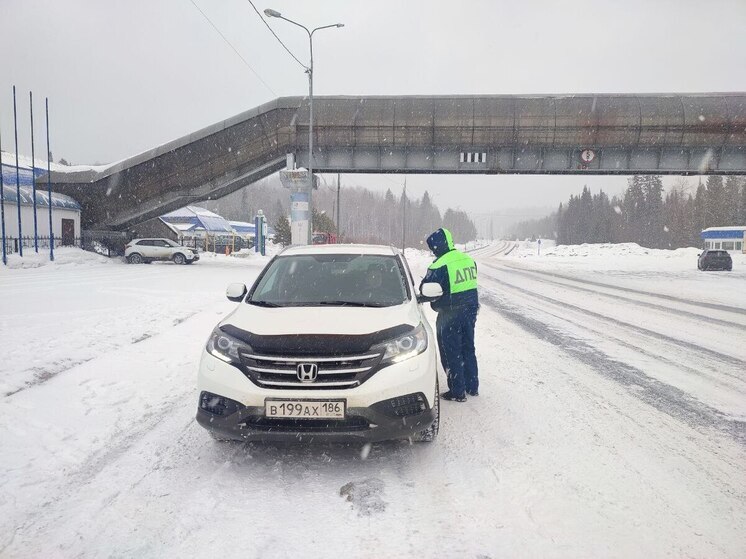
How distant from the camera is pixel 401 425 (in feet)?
10.3

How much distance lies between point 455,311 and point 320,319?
1695 mm

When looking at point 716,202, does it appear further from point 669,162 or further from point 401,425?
point 401,425

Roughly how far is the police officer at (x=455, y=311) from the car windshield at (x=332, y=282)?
479 mm

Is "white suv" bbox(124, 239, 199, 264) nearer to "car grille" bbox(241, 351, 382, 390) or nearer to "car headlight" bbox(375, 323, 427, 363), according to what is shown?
"car grille" bbox(241, 351, 382, 390)

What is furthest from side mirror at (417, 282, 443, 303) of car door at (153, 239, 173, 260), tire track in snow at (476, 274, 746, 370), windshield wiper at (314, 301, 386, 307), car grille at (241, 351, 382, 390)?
car door at (153, 239, 173, 260)

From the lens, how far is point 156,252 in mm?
28922

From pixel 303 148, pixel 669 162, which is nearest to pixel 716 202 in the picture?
pixel 669 162

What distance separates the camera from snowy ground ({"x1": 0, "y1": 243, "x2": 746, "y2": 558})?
249cm

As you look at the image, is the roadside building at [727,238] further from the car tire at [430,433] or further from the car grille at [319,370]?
the car grille at [319,370]

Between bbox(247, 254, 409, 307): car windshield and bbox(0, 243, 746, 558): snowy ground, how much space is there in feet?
4.00

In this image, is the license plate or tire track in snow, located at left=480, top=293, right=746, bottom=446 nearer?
the license plate

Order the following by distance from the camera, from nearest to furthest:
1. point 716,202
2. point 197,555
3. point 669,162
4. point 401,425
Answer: point 197,555
point 401,425
point 669,162
point 716,202

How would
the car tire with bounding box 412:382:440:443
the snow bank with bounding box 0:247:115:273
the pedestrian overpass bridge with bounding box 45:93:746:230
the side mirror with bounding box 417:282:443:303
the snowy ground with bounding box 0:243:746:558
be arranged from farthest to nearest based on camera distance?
1. the pedestrian overpass bridge with bounding box 45:93:746:230
2. the snow bank with bounding box 0:247:115:273
3. the side mirror with bounding box 417:282:443:303
4. the car tire with bounding box 412:382:440:443
5. the snowy ground with bounding box 0:243:746:558

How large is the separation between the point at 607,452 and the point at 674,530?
39.9 inches
